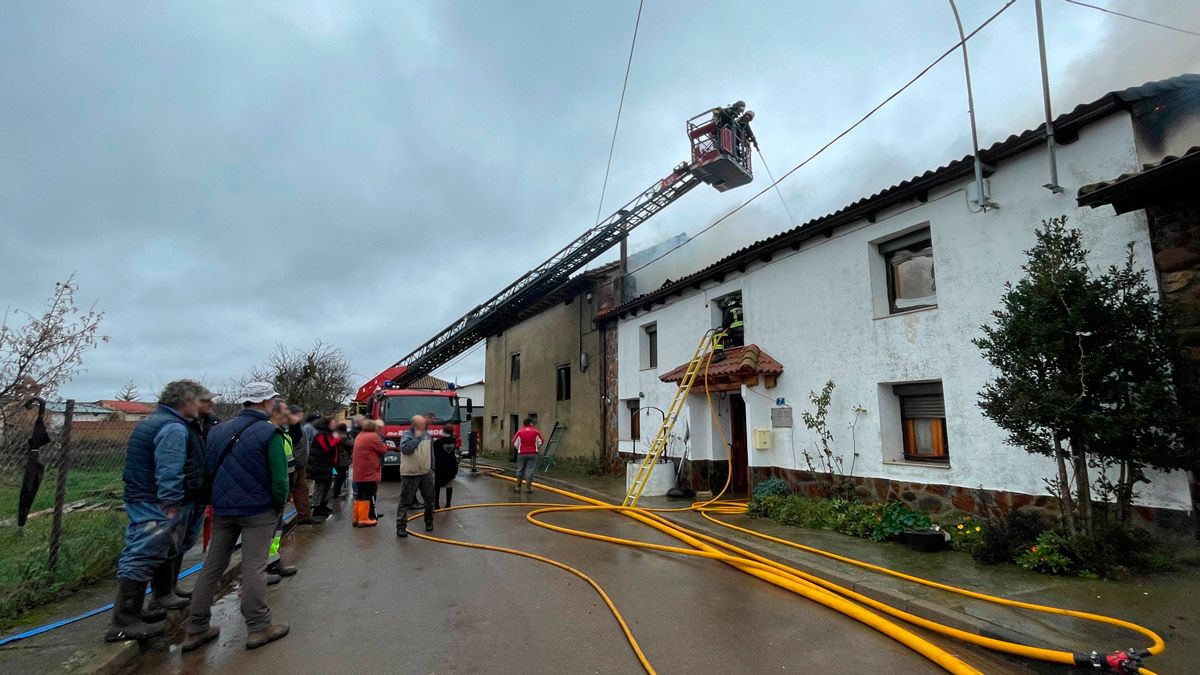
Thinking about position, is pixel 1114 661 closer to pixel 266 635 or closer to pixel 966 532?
pixel 966 532

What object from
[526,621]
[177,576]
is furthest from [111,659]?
[526,621]

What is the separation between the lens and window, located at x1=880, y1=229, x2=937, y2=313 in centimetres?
827

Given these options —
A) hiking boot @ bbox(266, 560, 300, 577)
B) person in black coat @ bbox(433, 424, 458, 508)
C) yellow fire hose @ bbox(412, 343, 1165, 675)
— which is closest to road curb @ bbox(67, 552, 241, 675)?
hiking boot @ bbox(266, 560, 300, 577)

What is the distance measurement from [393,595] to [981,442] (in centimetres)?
708

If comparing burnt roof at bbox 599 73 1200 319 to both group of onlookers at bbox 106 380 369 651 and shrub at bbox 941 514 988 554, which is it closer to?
shrub at bbox 941 514 988 554

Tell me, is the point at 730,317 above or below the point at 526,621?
above

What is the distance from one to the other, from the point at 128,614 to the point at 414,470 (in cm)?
414

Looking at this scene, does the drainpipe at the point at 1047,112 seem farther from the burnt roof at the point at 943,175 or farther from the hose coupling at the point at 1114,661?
the hose coupling at the point at 1114,661

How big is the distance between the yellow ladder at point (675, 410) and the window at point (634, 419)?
2.54 metres

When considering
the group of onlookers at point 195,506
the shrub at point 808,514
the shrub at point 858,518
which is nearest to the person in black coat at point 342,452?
the group of onlookers at point 195,506

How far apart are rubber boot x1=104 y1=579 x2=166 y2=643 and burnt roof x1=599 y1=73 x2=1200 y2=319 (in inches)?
375

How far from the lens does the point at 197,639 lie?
4.01m

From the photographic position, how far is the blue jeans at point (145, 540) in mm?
Answer: 3857

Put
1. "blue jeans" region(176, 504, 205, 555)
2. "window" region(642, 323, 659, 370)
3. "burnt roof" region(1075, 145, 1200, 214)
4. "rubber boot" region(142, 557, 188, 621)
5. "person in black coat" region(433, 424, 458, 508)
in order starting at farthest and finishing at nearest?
"window" region(642, 323, 659, 370)
"person in black coat" region(433, 424, 458, 508)
"burnt roof" region(1075, 145, 1200, 214)
"blue jeans" region(176, 504, 205, 555)
"rubber boot" region(142, 557, 188, 621)
